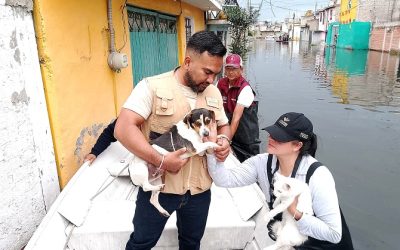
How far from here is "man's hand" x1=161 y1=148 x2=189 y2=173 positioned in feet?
6.70

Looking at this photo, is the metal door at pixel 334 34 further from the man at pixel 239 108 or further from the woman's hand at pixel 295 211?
the woman's hand at pixel 295 211

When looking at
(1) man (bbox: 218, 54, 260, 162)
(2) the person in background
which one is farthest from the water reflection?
(2) the person in background

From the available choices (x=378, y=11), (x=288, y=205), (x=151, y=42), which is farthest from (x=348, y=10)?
(x=288, y=205)

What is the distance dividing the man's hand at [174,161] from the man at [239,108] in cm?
226

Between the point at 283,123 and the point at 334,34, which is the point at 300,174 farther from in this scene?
the point at 334,34

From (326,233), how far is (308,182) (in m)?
0.33

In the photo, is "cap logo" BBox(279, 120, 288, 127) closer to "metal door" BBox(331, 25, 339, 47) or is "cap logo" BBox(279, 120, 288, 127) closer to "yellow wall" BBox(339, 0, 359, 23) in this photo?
"yellow wall" BBox(339, 0, 359, 23)

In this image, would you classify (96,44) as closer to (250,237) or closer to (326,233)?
(250,237)

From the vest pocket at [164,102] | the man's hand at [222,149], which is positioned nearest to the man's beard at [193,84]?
the vest pocket at [164,102]

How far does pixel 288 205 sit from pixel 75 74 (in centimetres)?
303

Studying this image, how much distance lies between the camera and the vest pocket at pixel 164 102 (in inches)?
82.9

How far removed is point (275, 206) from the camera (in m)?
2.20

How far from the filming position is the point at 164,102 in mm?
2111

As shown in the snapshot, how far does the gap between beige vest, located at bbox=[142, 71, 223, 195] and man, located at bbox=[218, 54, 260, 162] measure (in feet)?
6.32
